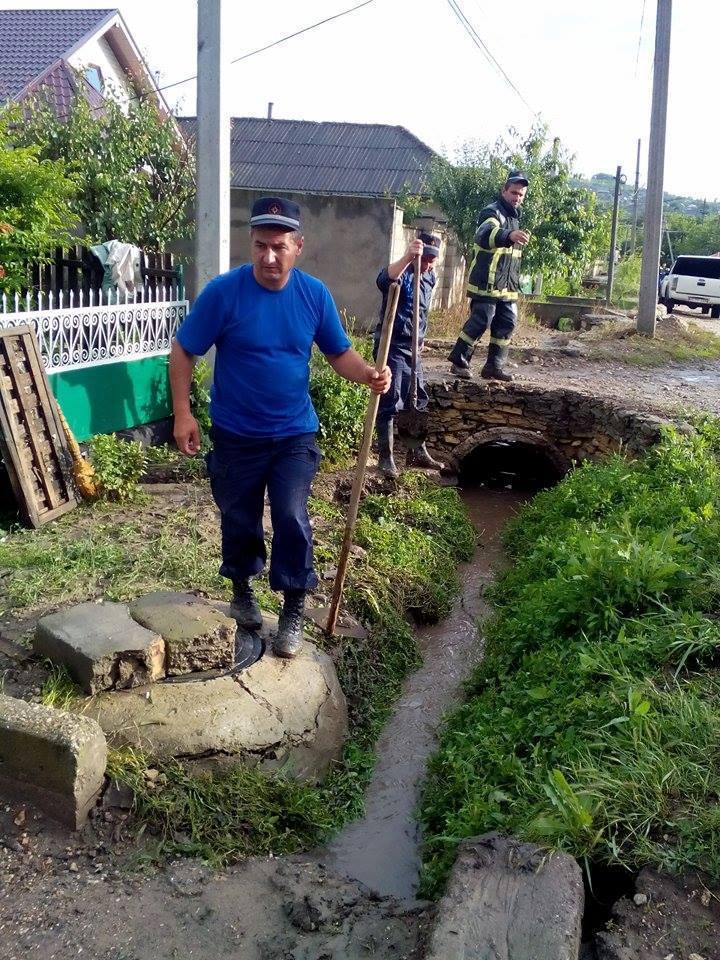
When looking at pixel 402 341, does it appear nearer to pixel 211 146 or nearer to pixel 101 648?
pixel 211 146

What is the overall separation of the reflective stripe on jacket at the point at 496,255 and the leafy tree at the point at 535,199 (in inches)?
302

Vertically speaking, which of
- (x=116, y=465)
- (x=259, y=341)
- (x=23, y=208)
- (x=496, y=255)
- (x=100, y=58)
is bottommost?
(x=116, y=465)

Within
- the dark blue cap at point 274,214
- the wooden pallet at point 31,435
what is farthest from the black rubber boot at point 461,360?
the dark blue cap at point 274,214

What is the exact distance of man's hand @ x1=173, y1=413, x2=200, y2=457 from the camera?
3885 mm

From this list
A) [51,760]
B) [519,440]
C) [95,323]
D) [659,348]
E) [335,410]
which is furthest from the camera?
[659,348]

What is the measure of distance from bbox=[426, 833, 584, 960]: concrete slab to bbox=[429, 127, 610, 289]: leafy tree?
1474cm

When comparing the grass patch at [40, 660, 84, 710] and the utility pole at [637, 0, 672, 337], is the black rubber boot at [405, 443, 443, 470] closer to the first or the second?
the grass patch at [40, 660, 84, 710]

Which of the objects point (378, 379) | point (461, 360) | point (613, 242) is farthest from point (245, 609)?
point (613, 242)

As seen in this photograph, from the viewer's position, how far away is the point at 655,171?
13352 mm

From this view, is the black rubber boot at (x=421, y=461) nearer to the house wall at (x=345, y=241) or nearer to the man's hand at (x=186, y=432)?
the house wall at (x=345, y=241)

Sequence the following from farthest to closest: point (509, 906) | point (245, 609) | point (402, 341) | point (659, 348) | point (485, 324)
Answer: point (659, 348), point (485, 324), point (402, 341), point (245, 609), point (509, 906)

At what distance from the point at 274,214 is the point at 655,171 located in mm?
11407

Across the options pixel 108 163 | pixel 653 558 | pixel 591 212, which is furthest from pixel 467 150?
pixel 653 558

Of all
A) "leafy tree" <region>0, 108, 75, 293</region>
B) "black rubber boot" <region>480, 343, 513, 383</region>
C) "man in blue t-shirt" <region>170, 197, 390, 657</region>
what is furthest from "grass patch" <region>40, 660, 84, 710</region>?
"black rubber boot" <region>480, 343, 513, 383</region>
